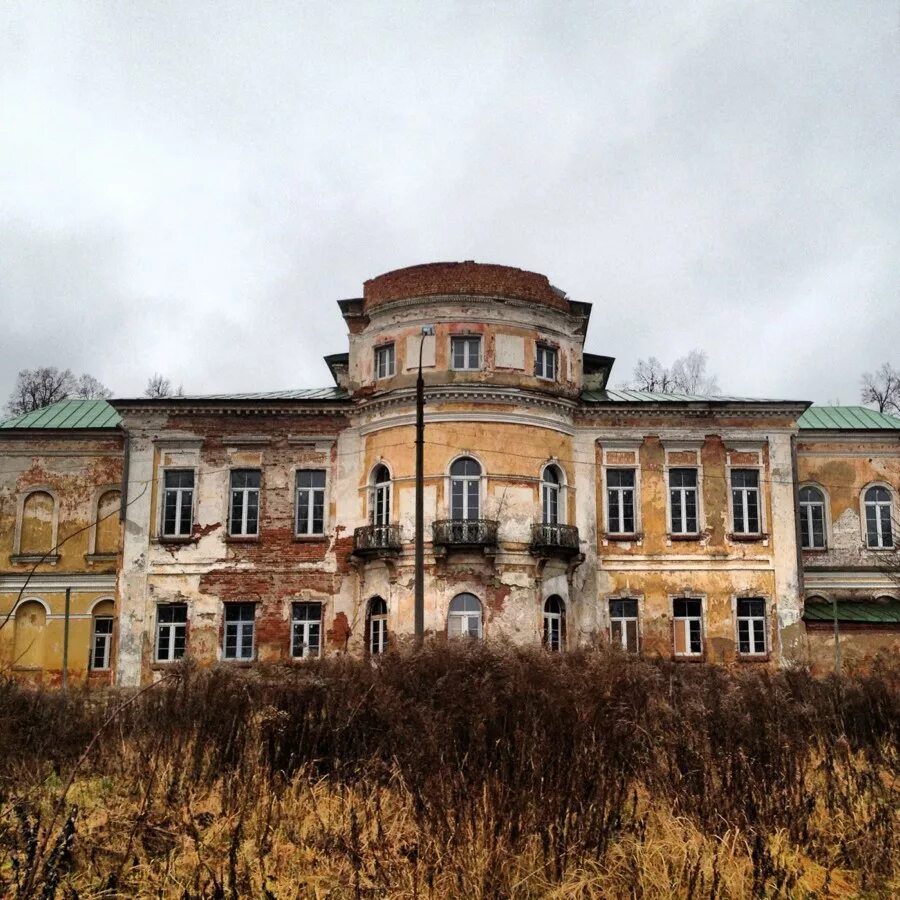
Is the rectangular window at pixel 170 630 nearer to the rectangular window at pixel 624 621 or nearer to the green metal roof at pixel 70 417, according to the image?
the green metal roof at pixel 70 417

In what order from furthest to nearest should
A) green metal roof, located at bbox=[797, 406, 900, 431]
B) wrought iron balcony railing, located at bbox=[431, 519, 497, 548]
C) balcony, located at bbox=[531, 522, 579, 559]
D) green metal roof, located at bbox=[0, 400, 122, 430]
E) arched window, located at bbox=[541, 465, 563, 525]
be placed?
green metal roof, located at bbox=[797, 406, 900, 431] → green metal roof, located at bbox=[0, 400, 122, 430] → arched window, located at bbox=[541, 465, 563, 525] → balcony, located at bbox=[531, 522, 579, 559] → wrought iron balcony railing, located at bbox=[431, 519, 497, 548]

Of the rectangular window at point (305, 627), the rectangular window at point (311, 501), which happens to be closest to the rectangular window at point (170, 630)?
the rectangular window at point (305, 627)

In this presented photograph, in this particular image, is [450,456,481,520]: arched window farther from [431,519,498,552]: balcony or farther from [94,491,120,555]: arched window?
[94,491,120,555]: arched window

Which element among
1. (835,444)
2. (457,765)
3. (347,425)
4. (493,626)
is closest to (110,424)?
(347,425)

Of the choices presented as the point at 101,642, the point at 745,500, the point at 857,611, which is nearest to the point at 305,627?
the point at 101,642

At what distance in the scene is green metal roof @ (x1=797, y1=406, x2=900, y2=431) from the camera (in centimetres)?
3384

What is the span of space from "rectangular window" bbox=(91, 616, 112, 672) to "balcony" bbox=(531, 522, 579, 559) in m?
13.3

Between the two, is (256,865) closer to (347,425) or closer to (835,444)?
(347,425)

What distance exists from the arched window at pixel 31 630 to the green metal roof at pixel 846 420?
2416 cm

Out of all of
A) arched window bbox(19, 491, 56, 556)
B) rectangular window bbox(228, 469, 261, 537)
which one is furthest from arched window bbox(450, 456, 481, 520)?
arched window bbox(19, 491, 56, 556)

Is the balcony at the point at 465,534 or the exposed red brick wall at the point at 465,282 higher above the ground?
the exposed red brick wall at the point at 465,282

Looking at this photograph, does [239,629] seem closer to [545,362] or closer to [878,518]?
[545,362]

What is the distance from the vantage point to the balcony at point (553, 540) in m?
27.6

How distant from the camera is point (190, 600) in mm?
29375
